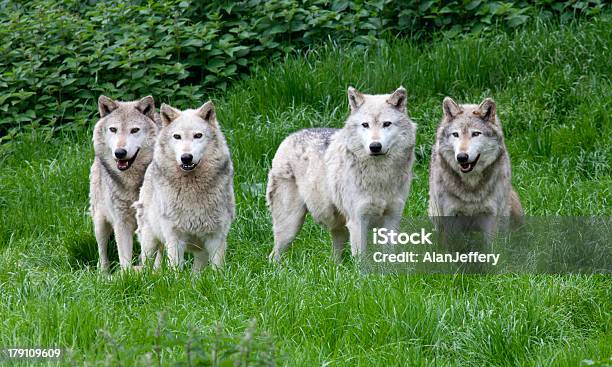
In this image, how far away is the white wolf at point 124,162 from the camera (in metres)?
7.83

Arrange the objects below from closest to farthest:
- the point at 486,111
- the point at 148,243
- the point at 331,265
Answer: the point at 331,265
the point at 486,111
the point at 148,243

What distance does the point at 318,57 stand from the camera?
11211 mm

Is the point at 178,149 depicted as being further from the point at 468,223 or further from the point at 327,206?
the point at 468,223

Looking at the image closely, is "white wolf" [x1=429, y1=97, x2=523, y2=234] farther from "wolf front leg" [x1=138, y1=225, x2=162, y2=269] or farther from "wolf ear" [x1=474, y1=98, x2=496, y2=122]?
"wolf front leg" [x1=138, y1=225, x2=162, y2=269]

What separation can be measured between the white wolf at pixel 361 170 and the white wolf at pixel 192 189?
865mm

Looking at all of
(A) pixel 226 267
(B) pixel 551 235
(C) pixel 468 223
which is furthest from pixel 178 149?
(B) pixel 551 235

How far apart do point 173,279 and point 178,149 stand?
40.7 inches

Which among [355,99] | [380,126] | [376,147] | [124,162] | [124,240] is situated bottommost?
[124,240]

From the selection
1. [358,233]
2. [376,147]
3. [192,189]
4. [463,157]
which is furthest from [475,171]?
[192,189]

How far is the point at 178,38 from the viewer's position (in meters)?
11.3

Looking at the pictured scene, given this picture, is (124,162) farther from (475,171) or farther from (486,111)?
(486,111)

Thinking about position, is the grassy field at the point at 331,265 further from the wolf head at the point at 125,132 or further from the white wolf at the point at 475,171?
the wolf head at the point at 125,132

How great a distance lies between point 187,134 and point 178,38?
4.49 meters

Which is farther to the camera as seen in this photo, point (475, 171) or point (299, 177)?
point (299, 177)
